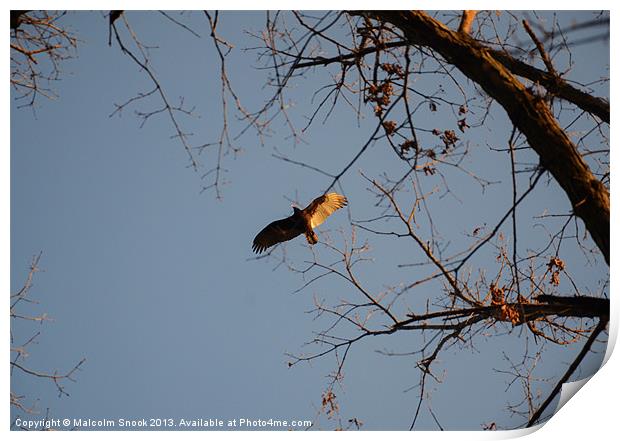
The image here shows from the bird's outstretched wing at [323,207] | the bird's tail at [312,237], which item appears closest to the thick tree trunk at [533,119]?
the bird's outstretched wing at [323,207]

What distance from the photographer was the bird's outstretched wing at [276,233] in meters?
1.88

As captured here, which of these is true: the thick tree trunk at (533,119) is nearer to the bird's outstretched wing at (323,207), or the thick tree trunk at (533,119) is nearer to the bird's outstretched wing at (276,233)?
the bird's outstretched wing at (323,207)

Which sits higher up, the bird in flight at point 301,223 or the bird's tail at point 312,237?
the bird in flight at point 301,223

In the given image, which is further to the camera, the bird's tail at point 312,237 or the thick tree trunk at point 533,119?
the bird's tail at point 312,237

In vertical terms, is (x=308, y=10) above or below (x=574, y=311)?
above

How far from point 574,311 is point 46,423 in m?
1.45

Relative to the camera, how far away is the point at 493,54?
1.65 meters

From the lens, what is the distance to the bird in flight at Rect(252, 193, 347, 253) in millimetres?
1850

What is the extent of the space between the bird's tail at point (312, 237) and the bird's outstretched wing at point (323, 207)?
0.07 feet

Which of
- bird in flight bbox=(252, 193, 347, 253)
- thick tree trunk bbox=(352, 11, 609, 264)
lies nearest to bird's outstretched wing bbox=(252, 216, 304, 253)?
bird in flight bbox=(252, 193, 347, 253)

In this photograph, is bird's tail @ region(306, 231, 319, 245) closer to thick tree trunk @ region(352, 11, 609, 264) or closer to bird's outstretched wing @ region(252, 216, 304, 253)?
bird's outstretched wing @ region(252, 216, 304, 253)

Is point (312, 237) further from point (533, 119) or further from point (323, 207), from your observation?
point (533, 119)
